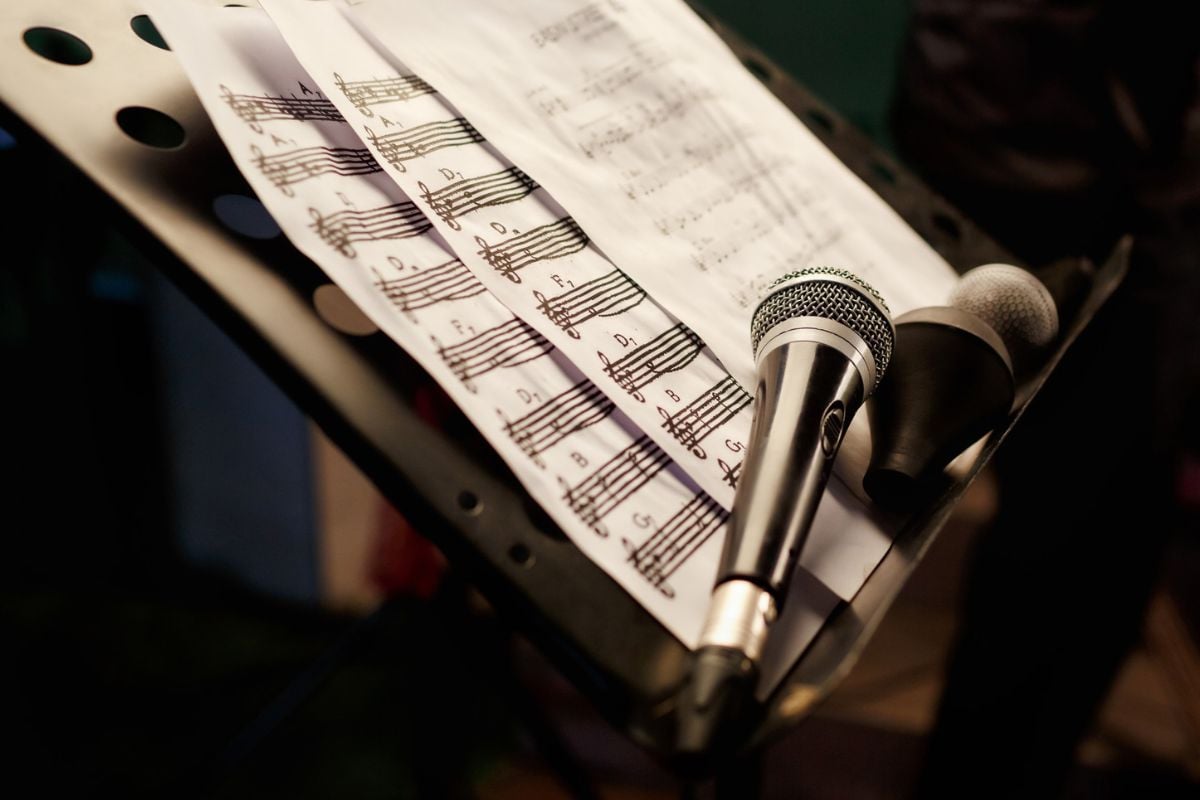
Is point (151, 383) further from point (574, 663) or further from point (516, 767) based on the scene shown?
point (574, 663)

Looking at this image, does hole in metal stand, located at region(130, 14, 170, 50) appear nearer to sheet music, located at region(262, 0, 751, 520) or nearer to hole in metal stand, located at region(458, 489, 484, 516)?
sheet music, located at region(262, 0, 751, 520)

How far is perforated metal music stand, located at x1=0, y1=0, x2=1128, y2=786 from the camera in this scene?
387mm

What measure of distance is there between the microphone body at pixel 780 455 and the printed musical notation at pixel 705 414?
0.02 meters

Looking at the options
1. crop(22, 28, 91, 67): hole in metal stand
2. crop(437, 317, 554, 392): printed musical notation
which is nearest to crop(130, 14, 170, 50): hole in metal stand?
crop(22, 28, 91, 67): hole in metal stand

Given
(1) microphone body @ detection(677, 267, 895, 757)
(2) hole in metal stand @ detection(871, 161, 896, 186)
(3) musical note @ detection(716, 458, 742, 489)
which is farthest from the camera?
(2) hole in metal stand @ detection(871, 161, 896, 186)

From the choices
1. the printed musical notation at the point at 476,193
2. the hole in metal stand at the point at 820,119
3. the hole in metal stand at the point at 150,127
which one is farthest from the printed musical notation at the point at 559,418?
the hole in metal stand at the point at 820,119

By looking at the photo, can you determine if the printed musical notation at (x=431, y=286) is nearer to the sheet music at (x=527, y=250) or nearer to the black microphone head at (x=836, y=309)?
the sheet music at (x=527, y=250)

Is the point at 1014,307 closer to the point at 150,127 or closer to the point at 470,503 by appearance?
the point at 470,503

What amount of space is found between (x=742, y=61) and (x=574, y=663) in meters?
0.53

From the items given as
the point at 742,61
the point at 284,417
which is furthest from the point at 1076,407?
the point at 284,417

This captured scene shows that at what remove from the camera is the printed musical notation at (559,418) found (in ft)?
1.38

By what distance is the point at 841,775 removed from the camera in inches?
54.5

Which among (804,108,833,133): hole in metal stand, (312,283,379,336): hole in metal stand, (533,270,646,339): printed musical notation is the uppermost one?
(312,283,379,336): hole in metal stand

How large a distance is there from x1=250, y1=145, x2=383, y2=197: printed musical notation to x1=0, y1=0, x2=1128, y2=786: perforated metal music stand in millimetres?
32
